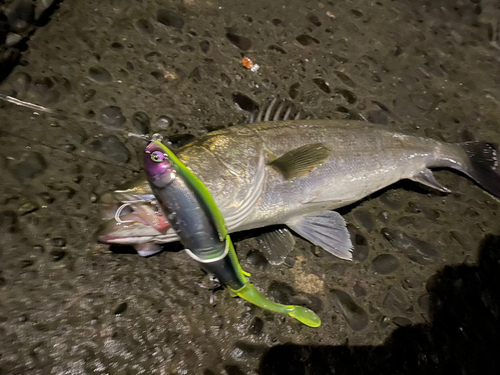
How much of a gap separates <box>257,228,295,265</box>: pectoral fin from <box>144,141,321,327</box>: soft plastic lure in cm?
55

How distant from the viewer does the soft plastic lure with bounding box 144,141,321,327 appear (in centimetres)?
140

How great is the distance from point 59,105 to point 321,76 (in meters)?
2.21

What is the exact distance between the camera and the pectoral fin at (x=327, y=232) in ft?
7.19

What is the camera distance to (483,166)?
279cm

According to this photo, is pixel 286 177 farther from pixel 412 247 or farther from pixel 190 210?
pixel 412 247

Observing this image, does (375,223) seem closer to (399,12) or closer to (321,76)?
(321,76)

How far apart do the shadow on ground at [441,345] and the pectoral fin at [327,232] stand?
594 millimetres

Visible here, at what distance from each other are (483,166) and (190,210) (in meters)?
2.63

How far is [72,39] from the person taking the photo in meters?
2.70

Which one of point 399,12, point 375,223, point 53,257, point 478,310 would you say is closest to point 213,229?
point 53,257

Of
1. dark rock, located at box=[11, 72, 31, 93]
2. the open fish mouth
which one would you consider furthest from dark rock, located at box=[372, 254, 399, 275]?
dark rock, located at box=[11, 72, 31, 93]

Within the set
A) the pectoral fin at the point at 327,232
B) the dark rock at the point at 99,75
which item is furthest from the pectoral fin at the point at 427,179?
the dark rock at the point at 99,75

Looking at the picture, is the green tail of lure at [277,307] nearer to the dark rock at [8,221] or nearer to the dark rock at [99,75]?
the dark rock at [8,221]

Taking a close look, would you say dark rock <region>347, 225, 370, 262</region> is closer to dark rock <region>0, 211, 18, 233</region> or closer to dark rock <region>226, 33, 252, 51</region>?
dark rock <region>226, 33, 252, 51</region>
